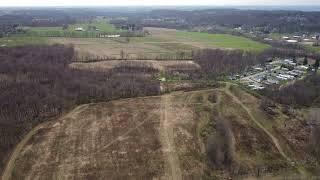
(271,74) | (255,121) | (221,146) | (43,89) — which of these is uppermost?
(271,74)

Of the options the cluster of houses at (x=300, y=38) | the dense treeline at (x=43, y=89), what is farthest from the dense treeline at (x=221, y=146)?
the cluster of houses at (x=300, y=38)

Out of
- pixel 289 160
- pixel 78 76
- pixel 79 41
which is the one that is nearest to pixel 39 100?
pixel 78 76

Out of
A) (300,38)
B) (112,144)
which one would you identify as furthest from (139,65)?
(300,38)

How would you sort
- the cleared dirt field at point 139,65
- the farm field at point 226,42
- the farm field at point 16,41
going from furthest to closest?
the farm field at point 226,42 < the farm field at point 16,41 < the cleared dirt field at point 139,65

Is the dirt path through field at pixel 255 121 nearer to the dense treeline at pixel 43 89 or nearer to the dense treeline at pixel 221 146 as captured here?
the dense treeline at pixel 221 146

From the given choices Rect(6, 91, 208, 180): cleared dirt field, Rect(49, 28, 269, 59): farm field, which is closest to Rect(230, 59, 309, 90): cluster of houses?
Rect(49, 28, 269, 59): farm field

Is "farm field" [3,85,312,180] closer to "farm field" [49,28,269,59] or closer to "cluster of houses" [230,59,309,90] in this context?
"cluster of houses" [230,59,309,90]

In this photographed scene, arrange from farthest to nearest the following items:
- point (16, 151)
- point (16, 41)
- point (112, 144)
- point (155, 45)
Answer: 1. point (155, 45)
2. point (16, 41)
3. point (112, 144)
4. point (16, 151)

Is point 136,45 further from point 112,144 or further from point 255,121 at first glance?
point 112,144
